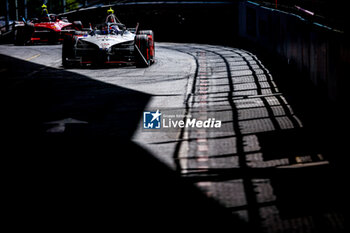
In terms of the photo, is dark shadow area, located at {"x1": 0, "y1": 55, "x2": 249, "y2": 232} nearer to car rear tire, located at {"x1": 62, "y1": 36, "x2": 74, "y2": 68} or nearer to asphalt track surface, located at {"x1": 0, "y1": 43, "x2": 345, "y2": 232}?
asphalt track surface, located at {"x1": 0, "y1": 43, "x2": 345, "y2": 232}

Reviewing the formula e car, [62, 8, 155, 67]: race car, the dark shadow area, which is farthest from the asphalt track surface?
the formula e car

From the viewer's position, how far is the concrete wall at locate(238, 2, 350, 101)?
28.9 ft

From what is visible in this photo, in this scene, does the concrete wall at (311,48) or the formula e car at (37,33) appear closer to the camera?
the concrete wall at (311,48)

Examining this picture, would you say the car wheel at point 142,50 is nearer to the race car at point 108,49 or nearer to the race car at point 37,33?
the race car at point 108,49

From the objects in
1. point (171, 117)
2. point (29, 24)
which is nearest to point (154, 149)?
point (171, 117)

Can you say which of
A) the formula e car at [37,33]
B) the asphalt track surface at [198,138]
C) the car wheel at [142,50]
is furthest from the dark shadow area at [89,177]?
the formula e car at [37,33]

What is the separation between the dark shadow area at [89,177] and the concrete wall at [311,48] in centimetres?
320

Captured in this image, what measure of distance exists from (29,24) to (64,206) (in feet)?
76.5


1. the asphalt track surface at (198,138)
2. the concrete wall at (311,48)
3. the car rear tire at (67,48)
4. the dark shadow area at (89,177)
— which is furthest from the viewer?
the car rear tire at (67,48)

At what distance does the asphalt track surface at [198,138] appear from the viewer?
16.9 ft

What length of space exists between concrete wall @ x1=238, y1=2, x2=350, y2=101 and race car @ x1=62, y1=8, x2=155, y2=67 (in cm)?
392

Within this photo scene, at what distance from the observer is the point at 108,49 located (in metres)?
16.8

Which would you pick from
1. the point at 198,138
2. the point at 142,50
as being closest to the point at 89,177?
the point at 198,138

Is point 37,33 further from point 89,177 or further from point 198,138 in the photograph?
point 89,177
